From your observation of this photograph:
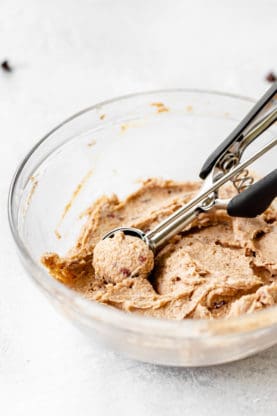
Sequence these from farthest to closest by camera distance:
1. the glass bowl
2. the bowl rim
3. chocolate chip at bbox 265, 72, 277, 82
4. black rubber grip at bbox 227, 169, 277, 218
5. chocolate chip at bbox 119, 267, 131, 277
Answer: chocolate chip at bbox 265, 72, 277, 82 → chocolate chip at bbox 119, 267, 131, 277 → black rubber grip at bbox 227, 169, 277, 218 → the glass bowl → the bowl rim

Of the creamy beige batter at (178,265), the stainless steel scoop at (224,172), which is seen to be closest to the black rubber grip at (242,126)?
the stainless steel scoop at (224,172)

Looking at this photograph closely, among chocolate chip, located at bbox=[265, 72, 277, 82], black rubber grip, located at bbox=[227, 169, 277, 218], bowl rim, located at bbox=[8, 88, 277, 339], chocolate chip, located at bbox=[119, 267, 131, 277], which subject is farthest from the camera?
chocolate chip, located at bbox=[265, 72, 277, 82]

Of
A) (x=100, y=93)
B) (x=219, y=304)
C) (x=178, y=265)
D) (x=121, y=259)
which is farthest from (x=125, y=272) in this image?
(x=100, y=93)

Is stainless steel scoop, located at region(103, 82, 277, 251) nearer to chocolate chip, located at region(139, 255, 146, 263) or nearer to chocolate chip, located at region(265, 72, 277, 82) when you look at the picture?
chocolate chip, located at region(139, 255, 146, 263)

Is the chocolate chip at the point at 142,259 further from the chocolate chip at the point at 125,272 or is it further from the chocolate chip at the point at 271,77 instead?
the chocolate chip at the point at 271,77

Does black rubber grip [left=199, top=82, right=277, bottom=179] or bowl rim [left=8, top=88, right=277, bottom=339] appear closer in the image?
bowl rim [left=8, top=88, right=277, bottom=339]

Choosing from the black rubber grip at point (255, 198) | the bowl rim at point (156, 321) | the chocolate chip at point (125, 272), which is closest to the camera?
the bowl rim at point (156, 321)

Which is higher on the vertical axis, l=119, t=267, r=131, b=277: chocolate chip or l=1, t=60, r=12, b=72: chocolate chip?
l=1, t=60, r=12, b=72: chocolate chip

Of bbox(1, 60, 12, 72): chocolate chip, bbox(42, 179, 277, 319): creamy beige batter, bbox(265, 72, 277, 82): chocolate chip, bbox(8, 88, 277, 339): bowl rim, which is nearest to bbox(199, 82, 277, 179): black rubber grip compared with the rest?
bbox(42, 179, 277, 319): creamy beige batter
